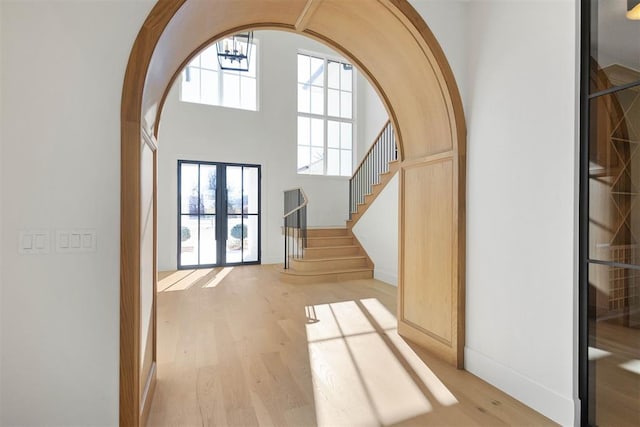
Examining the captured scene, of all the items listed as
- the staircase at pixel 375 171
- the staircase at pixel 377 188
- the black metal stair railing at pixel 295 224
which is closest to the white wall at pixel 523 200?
the staircase at pixel 377 188

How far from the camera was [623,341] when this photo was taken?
5.23ft

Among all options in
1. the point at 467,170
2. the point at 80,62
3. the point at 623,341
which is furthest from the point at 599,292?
the point at 80,62

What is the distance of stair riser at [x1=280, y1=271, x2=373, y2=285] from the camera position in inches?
214

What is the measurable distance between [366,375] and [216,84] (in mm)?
6678

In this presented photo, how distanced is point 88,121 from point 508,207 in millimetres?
2430

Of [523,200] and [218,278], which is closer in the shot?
[523,200]

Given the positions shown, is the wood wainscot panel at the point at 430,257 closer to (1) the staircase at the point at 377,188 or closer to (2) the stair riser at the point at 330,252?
(1) the staircase at the point at 377,188

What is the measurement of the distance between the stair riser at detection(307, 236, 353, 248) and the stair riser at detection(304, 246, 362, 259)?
0.90ft

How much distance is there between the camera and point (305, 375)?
231 cm

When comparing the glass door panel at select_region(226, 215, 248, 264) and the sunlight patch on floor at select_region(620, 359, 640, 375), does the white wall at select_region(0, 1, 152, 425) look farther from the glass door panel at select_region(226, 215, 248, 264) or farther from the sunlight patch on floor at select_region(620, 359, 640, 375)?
the glass door panel at select_region(226, 215, 248, 264)

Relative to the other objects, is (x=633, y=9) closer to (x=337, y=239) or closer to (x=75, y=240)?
(x=75, y=240)

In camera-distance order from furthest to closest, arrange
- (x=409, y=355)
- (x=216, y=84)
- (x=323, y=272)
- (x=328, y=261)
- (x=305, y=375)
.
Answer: (x=216, y=84)
(x=328, y=261)
(x=323, y=272)
(x=409, y=355)
(x=305, y=375)

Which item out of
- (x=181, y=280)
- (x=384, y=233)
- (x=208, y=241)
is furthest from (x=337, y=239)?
(x=181, y=280)

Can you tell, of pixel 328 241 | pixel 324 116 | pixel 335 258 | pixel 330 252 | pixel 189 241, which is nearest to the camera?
pixel 335 258
